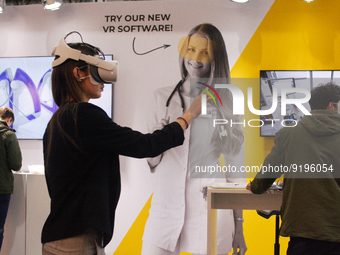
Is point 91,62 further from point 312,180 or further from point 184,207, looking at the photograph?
point 184,207

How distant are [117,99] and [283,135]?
2061mm

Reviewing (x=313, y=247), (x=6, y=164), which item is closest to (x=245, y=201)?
(x=313, y=247)

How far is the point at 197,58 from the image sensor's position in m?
3.41

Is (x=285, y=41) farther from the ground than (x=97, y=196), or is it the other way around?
(x=285, y=41)

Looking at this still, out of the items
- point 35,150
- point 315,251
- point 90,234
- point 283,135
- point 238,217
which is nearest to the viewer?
point 90,234

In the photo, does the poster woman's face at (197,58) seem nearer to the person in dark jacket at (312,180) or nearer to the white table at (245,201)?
the white table at (245,201)

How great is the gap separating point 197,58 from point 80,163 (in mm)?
2456

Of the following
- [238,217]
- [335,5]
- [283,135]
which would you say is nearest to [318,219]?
[283,135]

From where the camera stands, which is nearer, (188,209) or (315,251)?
(315,251)

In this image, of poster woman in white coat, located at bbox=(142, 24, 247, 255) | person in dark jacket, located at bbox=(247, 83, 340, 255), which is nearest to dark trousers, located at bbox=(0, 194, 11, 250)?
poster woman in white coat, located at bbox=(142, 24, 247, 255)

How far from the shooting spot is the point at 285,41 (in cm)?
336

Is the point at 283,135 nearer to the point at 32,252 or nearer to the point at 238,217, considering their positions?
the point at 238,217

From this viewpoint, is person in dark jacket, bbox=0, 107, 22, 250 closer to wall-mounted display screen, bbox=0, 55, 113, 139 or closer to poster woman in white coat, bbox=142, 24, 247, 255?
wall-mounted display screen, bbox=0, 55, 113, 139

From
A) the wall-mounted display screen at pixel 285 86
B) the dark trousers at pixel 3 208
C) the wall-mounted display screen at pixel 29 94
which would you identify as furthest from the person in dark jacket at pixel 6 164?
the wall-mounted display screen at pixel 285 86
